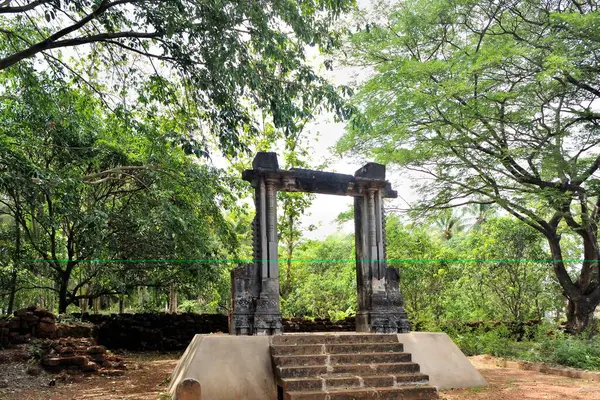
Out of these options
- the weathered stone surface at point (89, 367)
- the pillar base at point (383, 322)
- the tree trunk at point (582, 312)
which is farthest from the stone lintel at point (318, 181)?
the tree trunk at point (582, 312)

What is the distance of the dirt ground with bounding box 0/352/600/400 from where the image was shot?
22.1 feet

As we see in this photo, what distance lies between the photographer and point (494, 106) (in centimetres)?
1180

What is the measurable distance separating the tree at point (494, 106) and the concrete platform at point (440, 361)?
5.06 m

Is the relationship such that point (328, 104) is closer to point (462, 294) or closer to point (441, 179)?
point (441, 179)

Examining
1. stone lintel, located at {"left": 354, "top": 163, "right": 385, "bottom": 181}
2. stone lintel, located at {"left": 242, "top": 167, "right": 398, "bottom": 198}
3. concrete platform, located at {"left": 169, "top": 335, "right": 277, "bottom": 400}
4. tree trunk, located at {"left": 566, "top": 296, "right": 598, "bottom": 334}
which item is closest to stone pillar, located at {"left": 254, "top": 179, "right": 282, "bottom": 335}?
stone lintel, located at {"left": 242, "top": 167, "right": 398, "bottom": 198}

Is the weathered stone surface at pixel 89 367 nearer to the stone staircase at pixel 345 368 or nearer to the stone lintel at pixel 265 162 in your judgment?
the stone staircase at pixel 345 368

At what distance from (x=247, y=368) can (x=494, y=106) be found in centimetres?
885

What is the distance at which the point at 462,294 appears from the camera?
15.4 meters

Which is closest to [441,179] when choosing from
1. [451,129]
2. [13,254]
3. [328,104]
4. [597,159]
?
[451,129]

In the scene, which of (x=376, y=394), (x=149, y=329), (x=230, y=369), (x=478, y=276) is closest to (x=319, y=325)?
(x=149, y=329)

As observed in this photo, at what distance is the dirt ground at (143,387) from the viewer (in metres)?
6.72

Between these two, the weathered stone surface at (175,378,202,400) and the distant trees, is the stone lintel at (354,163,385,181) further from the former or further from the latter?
the weathered stone surface at (175,378,202,400)

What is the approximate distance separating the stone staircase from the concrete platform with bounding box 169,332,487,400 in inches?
8.2

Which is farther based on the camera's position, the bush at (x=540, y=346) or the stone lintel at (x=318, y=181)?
the bush at (x=540, y=346)
